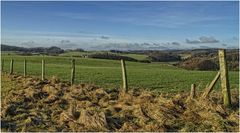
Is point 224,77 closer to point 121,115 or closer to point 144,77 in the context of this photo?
point 121,115

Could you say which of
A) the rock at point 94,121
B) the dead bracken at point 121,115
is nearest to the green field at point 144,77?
the dead bracken at point 121,115

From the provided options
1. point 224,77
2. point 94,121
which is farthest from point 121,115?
point 224,77

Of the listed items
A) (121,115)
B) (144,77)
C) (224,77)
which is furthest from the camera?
(144,77)

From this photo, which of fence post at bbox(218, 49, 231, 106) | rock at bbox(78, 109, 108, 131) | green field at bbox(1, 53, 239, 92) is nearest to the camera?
rock at bbox(78, 109, 108, 131)

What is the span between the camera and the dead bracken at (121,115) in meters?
11.2

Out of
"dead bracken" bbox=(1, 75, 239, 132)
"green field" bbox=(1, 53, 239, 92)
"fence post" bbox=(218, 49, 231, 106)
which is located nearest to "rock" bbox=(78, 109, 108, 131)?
"dead bracken" bbox=(1, 75, 239, 132)

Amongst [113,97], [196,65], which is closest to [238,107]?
[113,97]

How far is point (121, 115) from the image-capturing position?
1258cm

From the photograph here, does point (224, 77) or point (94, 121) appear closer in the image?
point (94, 121)

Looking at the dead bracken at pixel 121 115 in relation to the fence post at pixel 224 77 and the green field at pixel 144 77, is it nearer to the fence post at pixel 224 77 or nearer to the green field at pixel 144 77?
the fence post at pixel 224 77

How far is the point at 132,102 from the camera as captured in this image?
48.6 ft

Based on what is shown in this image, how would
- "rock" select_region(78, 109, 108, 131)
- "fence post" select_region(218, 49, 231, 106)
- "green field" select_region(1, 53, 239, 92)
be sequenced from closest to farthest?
"rock" select_region(78, 109, 108, 131)
"fence post" select_region(218, 49, 231, 106)
"green field" select_region(1, 53, 239, 92)

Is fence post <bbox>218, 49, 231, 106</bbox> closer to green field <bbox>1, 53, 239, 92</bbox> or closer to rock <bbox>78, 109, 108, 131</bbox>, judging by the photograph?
rock <bbox>78, 109, 108, 131</bbox>

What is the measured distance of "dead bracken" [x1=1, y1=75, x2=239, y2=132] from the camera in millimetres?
11219
